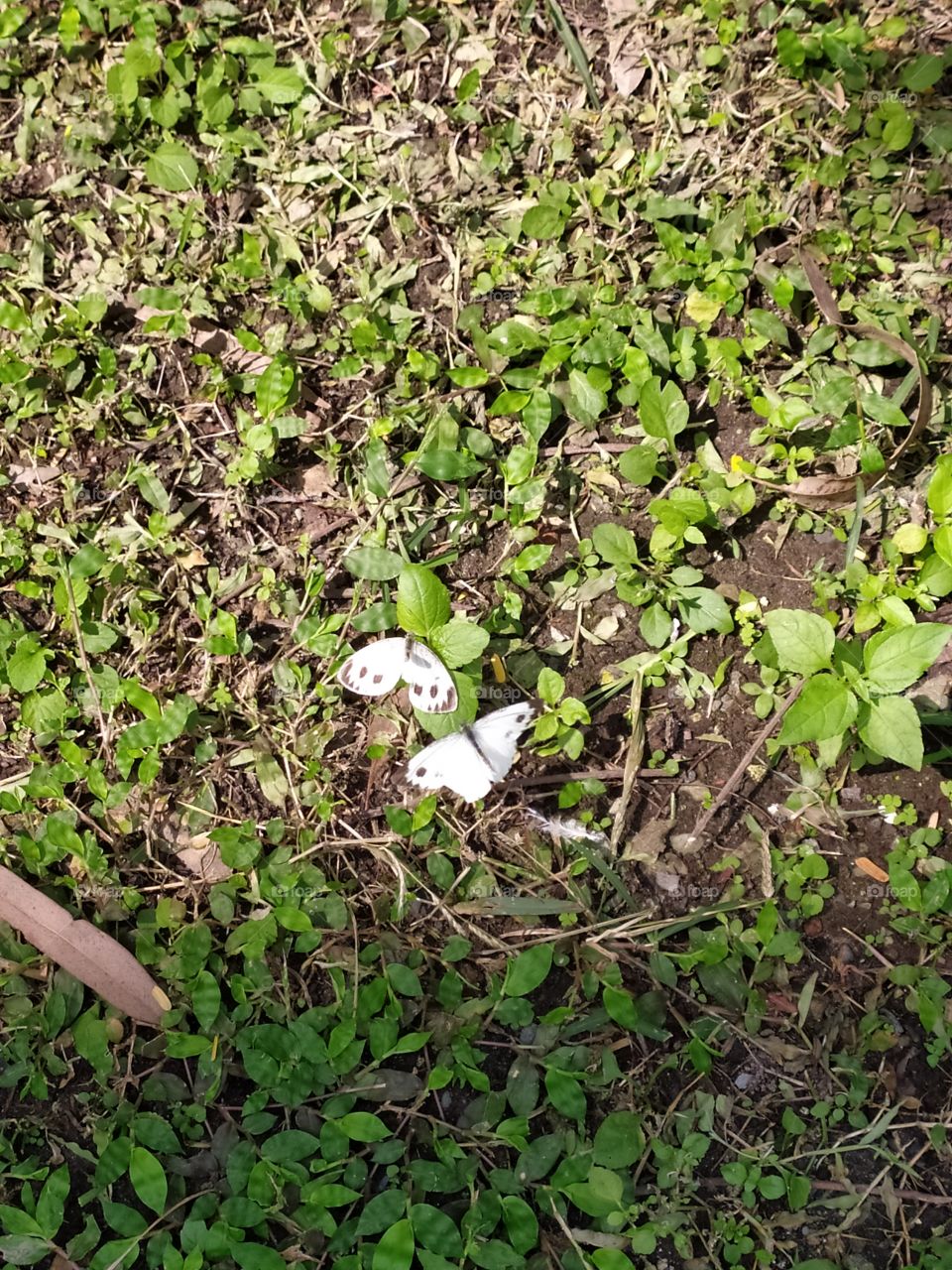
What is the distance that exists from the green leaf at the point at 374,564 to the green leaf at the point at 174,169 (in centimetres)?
125

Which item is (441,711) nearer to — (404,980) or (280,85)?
(404,980)

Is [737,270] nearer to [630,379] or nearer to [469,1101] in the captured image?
[630,379]

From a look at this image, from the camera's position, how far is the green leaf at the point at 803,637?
7.21ft

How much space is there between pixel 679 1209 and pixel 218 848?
1294 mm

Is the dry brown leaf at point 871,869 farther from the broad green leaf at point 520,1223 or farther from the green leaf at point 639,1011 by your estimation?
the broad green leaf at point 520,1223

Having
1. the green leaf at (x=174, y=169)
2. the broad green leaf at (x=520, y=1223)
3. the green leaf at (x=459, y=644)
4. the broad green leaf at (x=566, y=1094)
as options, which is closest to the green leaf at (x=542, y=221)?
the green leaf at (x=174, y=169)

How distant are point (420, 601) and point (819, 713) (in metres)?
0.91

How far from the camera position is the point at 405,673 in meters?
2.28

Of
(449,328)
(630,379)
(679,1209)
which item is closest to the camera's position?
(679,1209)

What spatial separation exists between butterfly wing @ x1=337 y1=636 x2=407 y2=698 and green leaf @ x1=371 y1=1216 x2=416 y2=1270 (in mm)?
1110

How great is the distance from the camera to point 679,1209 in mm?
2070

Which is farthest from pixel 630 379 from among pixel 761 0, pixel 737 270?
→ pixel 761 0

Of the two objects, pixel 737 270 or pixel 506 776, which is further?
pixel 737 270

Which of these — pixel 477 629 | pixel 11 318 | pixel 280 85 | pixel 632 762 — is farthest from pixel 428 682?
pixel 280 85
